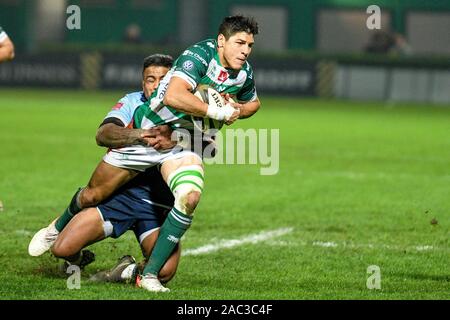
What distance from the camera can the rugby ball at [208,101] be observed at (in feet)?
24.2

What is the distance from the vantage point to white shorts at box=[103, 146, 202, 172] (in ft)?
24.9

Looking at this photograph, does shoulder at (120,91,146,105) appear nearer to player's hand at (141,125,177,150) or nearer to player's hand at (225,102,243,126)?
player's hand at (141,125,177,150)

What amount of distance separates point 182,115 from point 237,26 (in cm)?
69

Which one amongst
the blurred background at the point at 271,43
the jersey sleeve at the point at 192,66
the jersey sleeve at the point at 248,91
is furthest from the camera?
the blurred background at the point at 271,43

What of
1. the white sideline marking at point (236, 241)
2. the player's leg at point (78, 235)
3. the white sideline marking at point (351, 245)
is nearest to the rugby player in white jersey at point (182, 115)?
the player's leg at point (78, 235)

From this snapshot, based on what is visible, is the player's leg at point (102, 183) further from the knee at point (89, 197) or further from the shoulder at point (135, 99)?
the shoulder at point (135, 99)

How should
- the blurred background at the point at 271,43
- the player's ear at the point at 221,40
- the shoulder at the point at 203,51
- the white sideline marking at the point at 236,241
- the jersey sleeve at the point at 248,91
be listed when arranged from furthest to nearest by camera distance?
1. the blurred background at the point at 271,43
2. the white sideline marking at the point at 236,241
3. the jersey sleeve at the point at 248,91
4. the player's ear at the point at 221,40
5. the shoulder at the point at 203,51

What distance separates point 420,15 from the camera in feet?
129

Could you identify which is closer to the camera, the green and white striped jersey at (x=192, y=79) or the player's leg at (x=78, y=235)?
the green and white striped jersey at (x=192, y=79)

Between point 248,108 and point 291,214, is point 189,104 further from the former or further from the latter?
point 291,214

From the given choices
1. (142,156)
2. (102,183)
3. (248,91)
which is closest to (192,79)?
(142,156)

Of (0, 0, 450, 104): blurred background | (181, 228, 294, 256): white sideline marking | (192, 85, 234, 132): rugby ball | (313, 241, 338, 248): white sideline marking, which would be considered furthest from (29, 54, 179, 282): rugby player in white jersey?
(0, 0, 450, 104): blurred background

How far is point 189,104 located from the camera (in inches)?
284

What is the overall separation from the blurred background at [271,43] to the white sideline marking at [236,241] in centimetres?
2102
